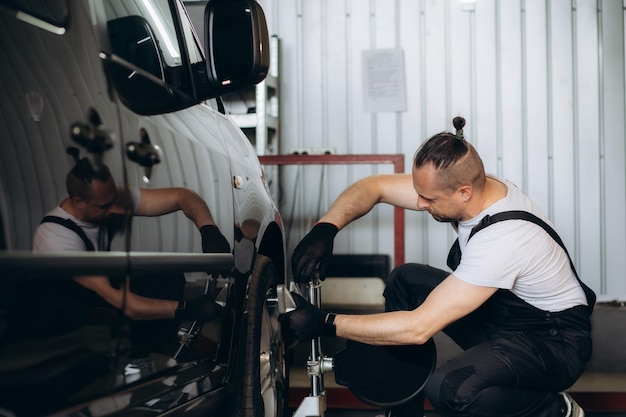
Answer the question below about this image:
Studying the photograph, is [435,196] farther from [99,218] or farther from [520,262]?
[99,218]

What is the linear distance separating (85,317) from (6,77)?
333 millimetres

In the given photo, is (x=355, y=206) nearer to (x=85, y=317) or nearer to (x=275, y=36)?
(x=85, y=317)

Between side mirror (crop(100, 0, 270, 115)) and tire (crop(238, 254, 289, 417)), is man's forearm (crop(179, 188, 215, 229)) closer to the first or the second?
side mirror (crop(100, 0, 270, 115))

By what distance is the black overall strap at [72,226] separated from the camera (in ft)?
2.91

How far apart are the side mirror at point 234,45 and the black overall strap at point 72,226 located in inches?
25.8

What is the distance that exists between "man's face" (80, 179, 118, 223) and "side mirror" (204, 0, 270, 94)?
22.1 inches

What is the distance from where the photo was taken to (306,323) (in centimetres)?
204

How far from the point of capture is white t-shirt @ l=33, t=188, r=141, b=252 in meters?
0.86

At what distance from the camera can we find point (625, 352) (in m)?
3.79

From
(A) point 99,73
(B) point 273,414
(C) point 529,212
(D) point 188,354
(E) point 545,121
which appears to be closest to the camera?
(A) point 99,73

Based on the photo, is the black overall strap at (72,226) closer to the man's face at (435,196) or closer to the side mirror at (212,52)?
the side mirror at (212,52)

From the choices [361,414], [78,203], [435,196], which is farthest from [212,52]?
[361,414]

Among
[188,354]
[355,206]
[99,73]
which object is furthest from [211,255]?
[355,206]

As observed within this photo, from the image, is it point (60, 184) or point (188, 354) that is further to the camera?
point (188, 354)
